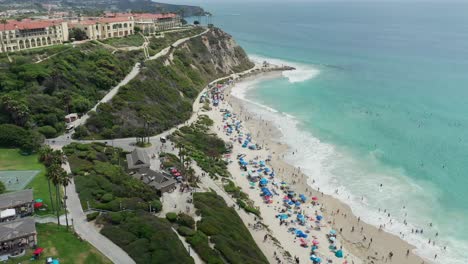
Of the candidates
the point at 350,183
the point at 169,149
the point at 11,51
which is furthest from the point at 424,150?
the point at 11,51

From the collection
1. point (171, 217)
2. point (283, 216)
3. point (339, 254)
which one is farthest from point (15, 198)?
point (339, 254)

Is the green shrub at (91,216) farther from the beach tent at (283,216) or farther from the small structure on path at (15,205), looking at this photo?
the beach tent at (283,216)

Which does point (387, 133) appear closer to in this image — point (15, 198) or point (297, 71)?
point (297, 71)

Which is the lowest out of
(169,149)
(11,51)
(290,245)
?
(290,245)

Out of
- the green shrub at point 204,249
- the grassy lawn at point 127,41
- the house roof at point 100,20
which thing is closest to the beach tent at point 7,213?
the green shrub at point 204,249

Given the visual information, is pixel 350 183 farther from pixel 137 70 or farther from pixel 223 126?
pixel 137 70

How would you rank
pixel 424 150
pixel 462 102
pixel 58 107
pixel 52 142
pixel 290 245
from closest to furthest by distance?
pixel 290 245
pixel 52 142
pixel 58 107
pixel 424 150
pixel 462 102
